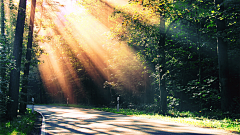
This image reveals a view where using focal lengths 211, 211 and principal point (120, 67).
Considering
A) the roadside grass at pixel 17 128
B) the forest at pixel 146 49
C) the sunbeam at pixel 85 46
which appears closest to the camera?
the roadside grass at pixel 17 128

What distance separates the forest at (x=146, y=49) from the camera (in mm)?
12023

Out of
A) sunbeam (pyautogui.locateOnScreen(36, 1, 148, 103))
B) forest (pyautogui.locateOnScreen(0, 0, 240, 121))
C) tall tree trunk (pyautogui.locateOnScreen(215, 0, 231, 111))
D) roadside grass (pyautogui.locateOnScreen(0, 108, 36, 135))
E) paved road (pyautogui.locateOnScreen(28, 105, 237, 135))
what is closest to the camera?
paved road (pyautogui.locateOnScreen(28, 105, 237, 135))

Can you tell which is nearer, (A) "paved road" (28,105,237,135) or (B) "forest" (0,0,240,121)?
(A) "paved road" (28,105,237,135)

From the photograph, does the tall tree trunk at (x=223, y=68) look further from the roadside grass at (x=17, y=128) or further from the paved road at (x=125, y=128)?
the roadside grass at (x=17, y=128)

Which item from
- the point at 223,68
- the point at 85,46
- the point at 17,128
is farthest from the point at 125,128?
the point at 85,46

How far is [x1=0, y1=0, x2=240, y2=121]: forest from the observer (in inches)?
473

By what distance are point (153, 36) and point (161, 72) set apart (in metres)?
2.57

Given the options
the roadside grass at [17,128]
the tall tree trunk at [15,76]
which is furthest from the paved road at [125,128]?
the tall tree trunk at [15,76]

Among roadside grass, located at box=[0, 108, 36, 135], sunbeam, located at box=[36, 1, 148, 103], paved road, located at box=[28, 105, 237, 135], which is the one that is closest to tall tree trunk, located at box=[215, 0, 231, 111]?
paved road, located at box=[28, 105, 237, 135]

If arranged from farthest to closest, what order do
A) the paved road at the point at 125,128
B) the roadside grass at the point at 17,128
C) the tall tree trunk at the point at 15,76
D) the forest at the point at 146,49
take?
1. the tall tree trunk at the point at 15,76
2. the forest at the point at 146,49
3. the roadside grass at the point at 17,128
4. the paved road at the point at 125,128

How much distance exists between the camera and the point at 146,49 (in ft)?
59.3

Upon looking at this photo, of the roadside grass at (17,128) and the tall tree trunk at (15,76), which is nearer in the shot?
the roadside grass at (17,128)

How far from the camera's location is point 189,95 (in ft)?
54.5

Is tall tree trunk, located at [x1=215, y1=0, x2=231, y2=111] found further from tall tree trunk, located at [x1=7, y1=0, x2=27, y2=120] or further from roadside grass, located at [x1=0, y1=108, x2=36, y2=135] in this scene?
tall tree trunk, located at [x1=7, y1=0, x2=27, y2=120]
